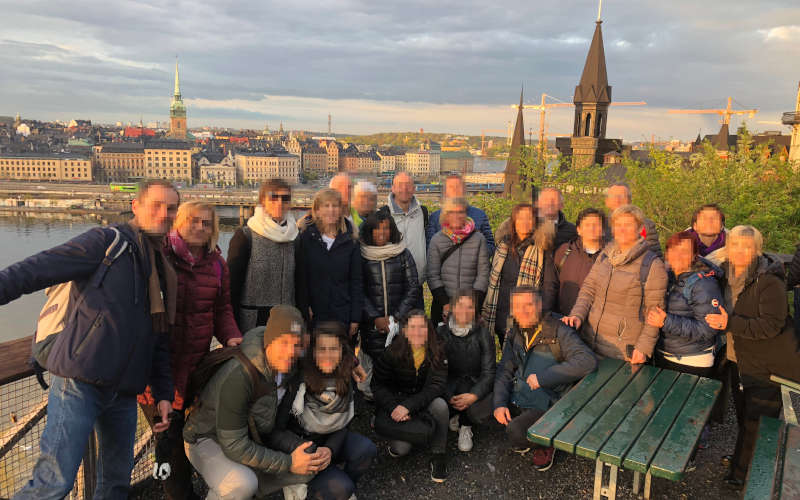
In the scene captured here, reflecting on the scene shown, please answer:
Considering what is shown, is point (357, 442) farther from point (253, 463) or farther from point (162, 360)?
point (162, 360)

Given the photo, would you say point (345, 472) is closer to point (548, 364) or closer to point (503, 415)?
point (503, 415)

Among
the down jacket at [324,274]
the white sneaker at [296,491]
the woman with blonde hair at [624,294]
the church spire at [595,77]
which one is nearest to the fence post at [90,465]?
the white sneaker at [296,491]

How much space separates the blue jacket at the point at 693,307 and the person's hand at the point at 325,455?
191 centimetres

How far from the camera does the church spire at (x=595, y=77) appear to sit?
4228 cm

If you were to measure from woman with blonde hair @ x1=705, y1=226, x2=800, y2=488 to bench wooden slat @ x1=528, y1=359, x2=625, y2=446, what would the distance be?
60 cm

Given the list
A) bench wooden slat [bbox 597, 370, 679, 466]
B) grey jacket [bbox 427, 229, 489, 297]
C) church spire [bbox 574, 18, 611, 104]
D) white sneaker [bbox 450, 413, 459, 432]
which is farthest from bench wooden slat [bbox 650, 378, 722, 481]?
church spire [bbox 574, 18, 611, 104]

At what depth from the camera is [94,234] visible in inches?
75.4

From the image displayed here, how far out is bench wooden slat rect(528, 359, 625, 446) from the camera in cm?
227

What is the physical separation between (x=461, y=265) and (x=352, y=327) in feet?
2.90

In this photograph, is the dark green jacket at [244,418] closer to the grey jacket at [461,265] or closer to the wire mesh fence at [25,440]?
the wire mesh fence at [25,440]

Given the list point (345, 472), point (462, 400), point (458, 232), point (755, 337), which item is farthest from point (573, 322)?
point (345, 472)

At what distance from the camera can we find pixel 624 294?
297 centimetres

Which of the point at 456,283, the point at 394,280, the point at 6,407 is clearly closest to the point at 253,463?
the point at 6,407

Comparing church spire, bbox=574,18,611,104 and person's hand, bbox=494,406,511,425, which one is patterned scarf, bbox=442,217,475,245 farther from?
church spire, bbox=574,18,611,104
